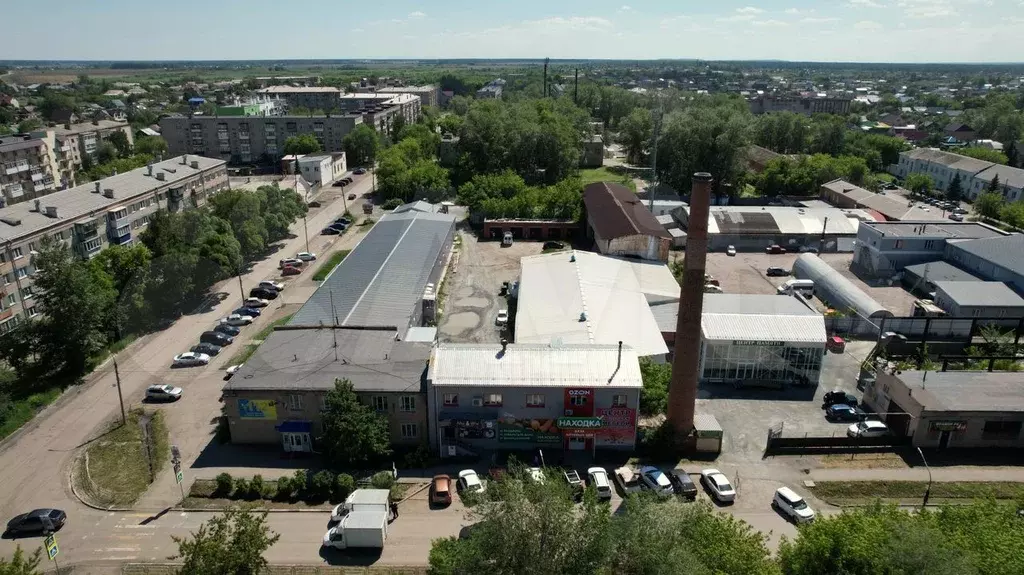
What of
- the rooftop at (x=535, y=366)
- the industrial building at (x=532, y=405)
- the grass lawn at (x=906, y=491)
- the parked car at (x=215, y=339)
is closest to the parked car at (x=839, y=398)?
the grass lawn at (x=906, y=491)

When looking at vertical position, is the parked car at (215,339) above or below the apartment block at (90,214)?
below

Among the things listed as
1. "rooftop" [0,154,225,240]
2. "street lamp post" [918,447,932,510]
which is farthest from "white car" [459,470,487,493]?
"rooftop" [0,154,225,240]

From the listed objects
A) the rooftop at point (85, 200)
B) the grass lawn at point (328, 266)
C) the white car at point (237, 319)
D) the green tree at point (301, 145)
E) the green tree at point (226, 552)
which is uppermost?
the green tree at point (301, 145)

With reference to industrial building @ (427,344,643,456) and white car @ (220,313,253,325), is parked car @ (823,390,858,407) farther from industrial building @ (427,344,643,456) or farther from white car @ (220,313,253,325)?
white car @ (220,313,253,325)

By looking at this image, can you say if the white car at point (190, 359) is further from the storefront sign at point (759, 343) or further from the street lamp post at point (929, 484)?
the street lamp post at point (929, 484)

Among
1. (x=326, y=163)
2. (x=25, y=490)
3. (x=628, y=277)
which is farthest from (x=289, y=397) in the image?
(x=326, y=163)

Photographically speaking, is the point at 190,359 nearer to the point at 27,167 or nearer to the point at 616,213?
the point at 616,213

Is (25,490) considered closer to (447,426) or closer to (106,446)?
(106,446)
